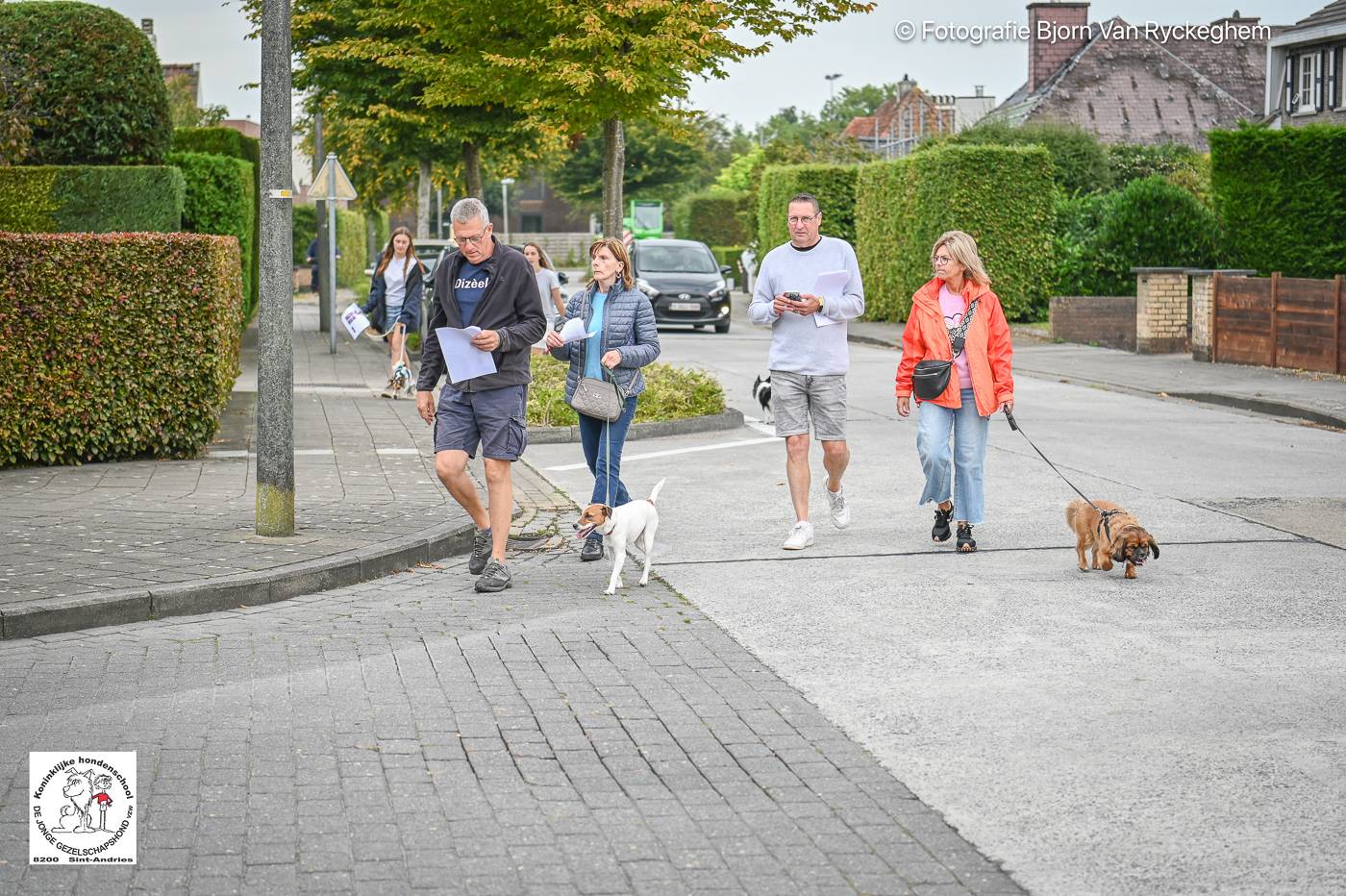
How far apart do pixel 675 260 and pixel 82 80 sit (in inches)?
669

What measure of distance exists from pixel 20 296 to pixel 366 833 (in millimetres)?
8346

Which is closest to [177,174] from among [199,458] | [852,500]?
[199,458]

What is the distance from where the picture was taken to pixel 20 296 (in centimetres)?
1167

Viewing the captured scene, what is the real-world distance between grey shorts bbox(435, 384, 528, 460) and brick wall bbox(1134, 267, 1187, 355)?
17.5 m

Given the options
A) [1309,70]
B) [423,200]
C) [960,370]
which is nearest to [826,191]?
[423,200]

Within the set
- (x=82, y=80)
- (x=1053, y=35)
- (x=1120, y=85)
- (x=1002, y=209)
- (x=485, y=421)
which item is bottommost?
(x=485, y=421)

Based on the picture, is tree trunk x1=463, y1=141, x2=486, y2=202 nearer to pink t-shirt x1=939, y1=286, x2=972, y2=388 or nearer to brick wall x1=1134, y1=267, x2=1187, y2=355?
brick wall x1=1134, y1=267, x2=1187, y2=355

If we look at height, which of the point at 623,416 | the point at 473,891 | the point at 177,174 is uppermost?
the point at 177,174

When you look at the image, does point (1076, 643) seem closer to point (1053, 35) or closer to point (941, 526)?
point (941, 526)

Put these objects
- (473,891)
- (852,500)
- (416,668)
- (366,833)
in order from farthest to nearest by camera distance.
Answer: (852,500), (416,668), (366,833), (473,891)

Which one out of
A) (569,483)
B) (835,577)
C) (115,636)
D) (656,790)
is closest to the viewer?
(656,790)

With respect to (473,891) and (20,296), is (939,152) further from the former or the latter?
(473,891)

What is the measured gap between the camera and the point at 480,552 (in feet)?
28.7

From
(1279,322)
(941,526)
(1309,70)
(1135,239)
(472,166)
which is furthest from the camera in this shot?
(1309,70)
